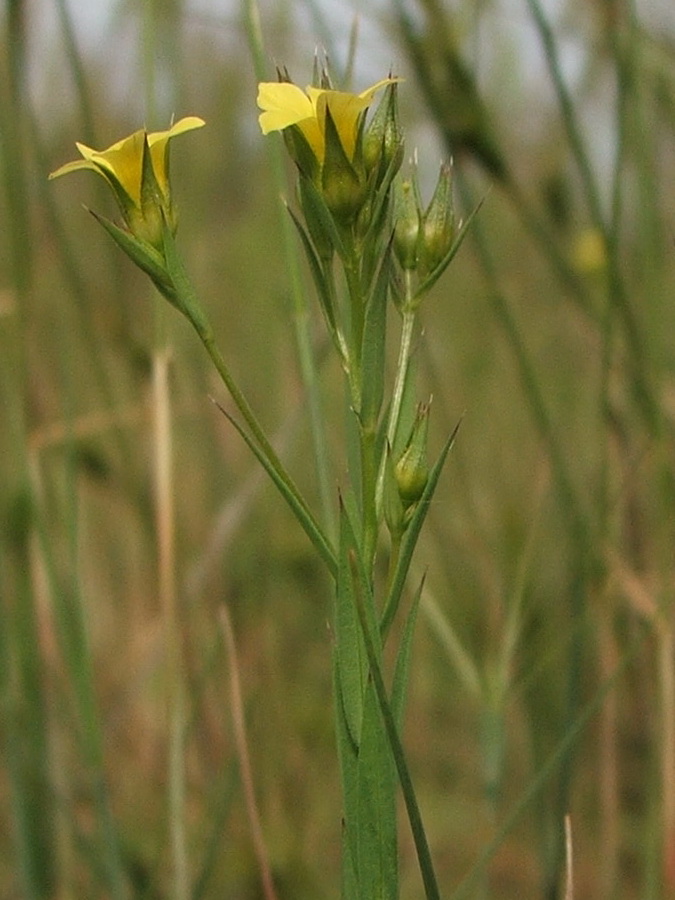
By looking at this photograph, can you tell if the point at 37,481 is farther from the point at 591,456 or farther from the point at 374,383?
the point at 591,456

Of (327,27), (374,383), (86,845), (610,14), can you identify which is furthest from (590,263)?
(374,383)

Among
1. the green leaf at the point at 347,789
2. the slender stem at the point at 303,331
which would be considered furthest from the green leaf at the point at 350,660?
the slender stem at the point at 303,331

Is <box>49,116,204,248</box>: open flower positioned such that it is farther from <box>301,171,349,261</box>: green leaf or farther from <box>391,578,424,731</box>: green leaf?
<box>391,578,424,731</box>: green leaf

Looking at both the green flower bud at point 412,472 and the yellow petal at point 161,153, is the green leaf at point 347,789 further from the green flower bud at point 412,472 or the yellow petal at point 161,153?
the yellow petal at point 161,153

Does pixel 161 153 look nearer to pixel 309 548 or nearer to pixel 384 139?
pixel 384 139

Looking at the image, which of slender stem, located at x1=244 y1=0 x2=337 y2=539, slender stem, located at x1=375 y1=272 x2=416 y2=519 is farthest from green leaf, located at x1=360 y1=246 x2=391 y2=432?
slender stem, located at x1=244 y1=0 x2=337 y2=539
